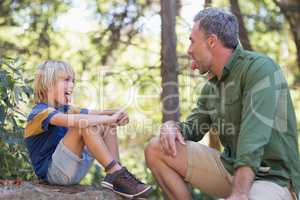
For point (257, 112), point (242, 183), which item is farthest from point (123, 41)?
point (242, 183)

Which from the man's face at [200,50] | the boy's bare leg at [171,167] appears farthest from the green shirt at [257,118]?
the boy's bare leg at [171,167]

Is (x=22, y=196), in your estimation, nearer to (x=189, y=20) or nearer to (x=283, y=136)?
(x=283, y=136)

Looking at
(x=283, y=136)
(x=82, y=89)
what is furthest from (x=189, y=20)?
(x=283, y=136)

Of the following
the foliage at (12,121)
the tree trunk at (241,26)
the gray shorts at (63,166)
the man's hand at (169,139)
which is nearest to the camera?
the man's hand at (169,139)

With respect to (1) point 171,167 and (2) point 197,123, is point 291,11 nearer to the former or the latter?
(2) point 197,123

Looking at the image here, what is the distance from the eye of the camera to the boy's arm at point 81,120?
141 inches

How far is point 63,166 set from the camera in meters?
3.69

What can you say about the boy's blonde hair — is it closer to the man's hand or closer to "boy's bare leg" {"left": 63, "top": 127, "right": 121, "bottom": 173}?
"boy's bare leg" {"left": 63, "top": 127, "right": 121, "bottom": 173}

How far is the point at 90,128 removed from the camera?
11.8ft

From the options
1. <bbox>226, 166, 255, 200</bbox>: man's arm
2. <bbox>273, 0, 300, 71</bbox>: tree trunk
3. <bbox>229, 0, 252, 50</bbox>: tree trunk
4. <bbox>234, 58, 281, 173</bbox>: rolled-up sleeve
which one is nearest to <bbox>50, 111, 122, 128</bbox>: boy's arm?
<bbox>234, 58, 281, 173</bbox>: rolled-up sleeve

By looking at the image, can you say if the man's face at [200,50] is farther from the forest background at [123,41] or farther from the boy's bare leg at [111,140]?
the forest background at [123,41]

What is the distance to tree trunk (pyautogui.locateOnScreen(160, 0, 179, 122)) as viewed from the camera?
5875mm

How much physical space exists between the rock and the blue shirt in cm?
15

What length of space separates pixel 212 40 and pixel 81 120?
966mm
